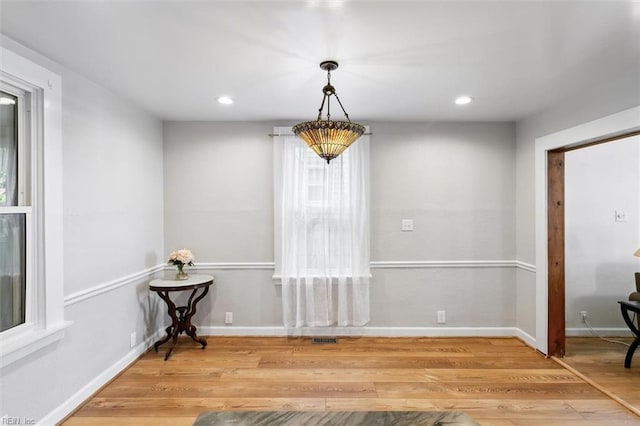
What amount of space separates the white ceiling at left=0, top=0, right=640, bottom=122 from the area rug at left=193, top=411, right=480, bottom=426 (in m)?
1.75

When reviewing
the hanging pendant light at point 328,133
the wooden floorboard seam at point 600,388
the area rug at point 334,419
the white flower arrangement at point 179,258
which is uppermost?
the hanging pendant light at point 328,133

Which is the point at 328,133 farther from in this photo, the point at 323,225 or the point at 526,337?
the point at 526,337

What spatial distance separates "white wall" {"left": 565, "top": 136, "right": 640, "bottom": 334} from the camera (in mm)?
3502

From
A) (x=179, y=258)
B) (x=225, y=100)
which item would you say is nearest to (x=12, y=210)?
(x=179, y=258)

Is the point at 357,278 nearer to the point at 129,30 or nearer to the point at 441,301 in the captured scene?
the point at 441,301

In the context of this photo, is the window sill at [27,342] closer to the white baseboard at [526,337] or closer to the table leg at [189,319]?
the table leg at [189,319]

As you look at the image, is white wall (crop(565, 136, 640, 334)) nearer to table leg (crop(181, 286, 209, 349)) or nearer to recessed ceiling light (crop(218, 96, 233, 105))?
recessed ceiling light (crop(218, 96, 233, 105))

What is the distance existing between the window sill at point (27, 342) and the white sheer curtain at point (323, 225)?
1.91 m

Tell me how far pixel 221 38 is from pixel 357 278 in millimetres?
2564

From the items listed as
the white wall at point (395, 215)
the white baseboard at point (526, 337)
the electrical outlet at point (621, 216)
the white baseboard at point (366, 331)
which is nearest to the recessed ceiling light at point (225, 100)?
the white wall at point (395, 215)

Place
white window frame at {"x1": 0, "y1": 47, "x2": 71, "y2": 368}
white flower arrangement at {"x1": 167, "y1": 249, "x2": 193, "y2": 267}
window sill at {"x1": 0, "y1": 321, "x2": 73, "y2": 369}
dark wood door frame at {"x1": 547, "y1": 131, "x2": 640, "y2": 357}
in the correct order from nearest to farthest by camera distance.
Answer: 1. window sill at {"x1": 0, "y1": 321, "x2": 73, "y2": 369}
2. white window frame at {"x1": 0, "y1": 47, "x2": 71, "y2": 368}
3. dark wood door frame at {"x1": 547, "y1": 131, "x2": 640, "y2": 357}
4. white flower arrangement at {"x1": 167, "y1": 249, "x2": 193, "y2": 267}

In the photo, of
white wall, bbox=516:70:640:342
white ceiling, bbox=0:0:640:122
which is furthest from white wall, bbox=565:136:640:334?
white ceiling, bbox=0:0:640:122

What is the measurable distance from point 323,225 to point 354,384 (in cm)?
155

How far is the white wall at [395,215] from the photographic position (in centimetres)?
359
